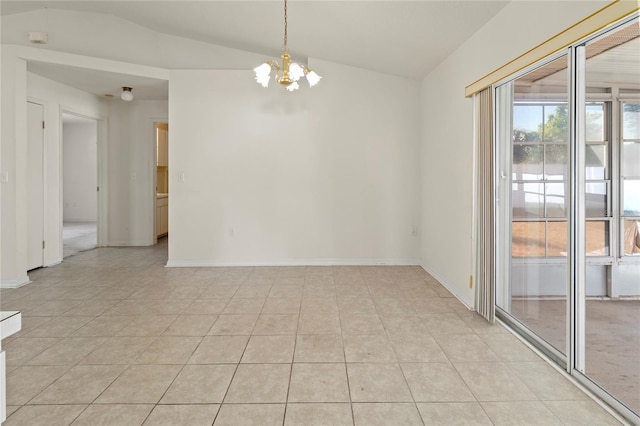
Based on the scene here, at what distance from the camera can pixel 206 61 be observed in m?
5.47

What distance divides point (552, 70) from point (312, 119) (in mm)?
3112

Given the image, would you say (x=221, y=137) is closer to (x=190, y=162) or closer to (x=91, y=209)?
(x=190, y=162)

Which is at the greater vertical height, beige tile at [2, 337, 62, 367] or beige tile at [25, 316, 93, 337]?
beige tile at [25, 316, 93, 337]

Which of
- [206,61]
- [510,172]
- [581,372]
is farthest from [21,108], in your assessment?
[581,372]

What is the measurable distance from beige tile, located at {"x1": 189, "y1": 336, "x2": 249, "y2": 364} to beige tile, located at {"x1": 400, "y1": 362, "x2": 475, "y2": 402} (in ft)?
3.88

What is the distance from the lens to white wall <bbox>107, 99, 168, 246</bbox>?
705 cm

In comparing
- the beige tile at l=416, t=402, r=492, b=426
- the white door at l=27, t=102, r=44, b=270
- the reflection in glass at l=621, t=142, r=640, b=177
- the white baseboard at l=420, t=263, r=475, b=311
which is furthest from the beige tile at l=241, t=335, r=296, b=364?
the white door at l=27, t=102, r=44, b=270

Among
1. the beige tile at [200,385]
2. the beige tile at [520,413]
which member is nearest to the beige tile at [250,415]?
the beige tile at [200,385]

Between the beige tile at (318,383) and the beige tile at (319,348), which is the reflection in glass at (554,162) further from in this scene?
the beige tile at (318,383)

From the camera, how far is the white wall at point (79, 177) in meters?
11.2

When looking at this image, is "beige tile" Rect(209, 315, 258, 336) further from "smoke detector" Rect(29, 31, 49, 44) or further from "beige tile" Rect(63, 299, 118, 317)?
"smoke detector" Rect(29, 31, 49, 44)

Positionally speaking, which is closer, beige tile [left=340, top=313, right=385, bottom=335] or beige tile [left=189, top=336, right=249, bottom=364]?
beige tile [left=189, top=336, right=249, bottom=364]

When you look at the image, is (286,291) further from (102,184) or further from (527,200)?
(102,184)

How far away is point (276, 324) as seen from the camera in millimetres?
3277
